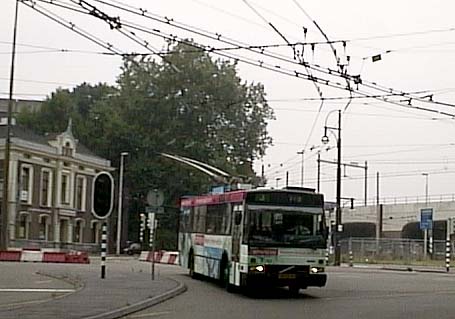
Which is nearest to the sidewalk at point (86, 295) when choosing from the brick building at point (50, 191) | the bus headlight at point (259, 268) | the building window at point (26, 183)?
the bus headlight at point (259, 268)

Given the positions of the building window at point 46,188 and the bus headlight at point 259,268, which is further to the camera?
the building window at point 46,188

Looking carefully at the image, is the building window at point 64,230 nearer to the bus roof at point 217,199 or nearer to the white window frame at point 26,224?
the white window frame at point 26,224

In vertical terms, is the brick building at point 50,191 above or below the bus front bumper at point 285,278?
above

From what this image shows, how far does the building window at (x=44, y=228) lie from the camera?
262 feet

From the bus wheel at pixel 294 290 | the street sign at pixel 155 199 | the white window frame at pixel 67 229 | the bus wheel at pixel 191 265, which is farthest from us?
the white window frame at pixel 67 229

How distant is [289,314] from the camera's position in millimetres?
21812

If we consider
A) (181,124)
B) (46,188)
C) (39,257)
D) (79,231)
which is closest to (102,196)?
(39,257)

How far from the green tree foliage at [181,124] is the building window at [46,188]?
10.7 m

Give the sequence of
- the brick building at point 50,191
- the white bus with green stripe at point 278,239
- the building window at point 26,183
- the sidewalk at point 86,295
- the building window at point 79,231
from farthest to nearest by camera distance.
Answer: the building window at point 79,231 < the building window at point 26,183 < the brick building at point 50,191 < the white bus with green stripe at point 278,239 < the sidewalk at point 86,295

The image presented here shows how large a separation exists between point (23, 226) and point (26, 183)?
3320mm

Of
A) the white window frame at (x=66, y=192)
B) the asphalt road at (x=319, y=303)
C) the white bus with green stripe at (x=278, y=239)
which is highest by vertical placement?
the white window frame at (x=66, y=192)

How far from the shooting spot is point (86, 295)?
2494 cm

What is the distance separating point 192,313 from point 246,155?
69.1 m

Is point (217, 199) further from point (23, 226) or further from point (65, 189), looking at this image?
point (65, 189)
